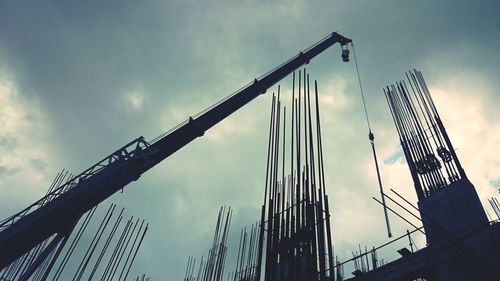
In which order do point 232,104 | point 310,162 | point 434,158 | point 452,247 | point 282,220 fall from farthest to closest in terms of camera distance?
point 232,104, point 434,158, point 452,247, point 310,162, point 282,220

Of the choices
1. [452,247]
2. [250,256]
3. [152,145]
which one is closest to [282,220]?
[452,247]

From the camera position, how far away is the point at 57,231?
9.70 meters

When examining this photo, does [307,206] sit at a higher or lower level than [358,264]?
lower

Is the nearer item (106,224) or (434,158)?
(434,158)

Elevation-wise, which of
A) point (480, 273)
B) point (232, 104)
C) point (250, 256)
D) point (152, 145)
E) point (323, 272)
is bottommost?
point (323, 272)

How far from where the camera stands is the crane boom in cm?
902

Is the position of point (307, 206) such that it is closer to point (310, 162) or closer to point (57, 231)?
point (310, 162)

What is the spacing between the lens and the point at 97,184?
10.1m

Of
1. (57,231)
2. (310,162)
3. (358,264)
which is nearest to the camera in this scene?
(310,162)

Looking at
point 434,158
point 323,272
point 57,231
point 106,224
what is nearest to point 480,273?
point 434,158

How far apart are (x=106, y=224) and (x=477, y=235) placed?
1618 cm

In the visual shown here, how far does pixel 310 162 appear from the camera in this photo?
7.34m

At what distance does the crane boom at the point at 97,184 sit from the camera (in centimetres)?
902

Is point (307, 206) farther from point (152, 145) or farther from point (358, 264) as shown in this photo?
point (358, 264)
